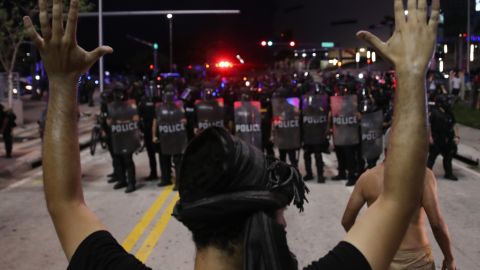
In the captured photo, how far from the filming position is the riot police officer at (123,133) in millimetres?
11172

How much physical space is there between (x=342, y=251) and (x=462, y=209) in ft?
26.6

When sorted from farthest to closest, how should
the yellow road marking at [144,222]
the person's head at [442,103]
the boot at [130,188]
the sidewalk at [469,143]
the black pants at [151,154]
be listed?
the sidewalk at [469,143]
the black pants at [151,154]
the person's head at [442,103]
the boot at [130,188]
the yellow road marking at [144,222]

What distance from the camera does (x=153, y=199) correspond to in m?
10.3

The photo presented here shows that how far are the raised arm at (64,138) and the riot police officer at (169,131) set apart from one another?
9.48 meters

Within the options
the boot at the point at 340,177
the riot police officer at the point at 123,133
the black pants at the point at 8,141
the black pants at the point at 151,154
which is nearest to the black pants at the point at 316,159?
the boot at the point at 340,177

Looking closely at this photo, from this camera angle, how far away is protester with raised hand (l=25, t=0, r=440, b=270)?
Result: 5.21ft

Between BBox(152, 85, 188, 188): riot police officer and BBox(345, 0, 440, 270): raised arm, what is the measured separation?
32.2ft

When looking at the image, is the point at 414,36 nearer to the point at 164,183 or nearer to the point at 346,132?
the point at 346,132

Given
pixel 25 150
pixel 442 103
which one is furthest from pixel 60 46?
pixel 25 150

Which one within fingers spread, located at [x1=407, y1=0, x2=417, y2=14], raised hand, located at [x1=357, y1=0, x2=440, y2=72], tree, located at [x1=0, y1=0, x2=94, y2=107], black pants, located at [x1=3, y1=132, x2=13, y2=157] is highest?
tree, located at [x1=0, y1=0, x2=94, y2=107]

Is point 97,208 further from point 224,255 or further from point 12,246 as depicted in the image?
point 224,255

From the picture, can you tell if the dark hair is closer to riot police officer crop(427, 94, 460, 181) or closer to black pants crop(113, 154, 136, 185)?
black pants crop(113, 154, 136, 185)

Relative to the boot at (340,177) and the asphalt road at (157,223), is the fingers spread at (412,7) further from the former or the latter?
the boot at (340,177)

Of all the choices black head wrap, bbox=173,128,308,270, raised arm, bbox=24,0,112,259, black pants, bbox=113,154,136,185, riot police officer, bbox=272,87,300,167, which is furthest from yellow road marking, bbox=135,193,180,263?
black head wrap, bbox=173,128,308,270
